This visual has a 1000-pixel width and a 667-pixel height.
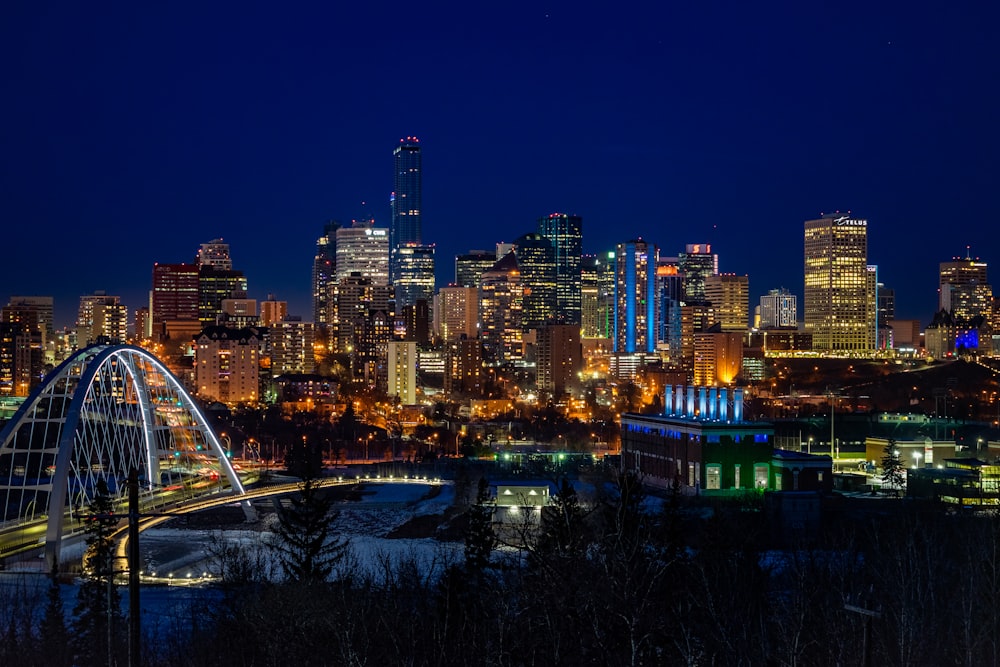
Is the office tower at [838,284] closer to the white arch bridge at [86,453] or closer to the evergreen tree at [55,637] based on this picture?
the white arch bridge at [86,453]

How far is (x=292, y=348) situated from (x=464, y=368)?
23.3 metres

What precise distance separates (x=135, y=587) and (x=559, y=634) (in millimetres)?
4285

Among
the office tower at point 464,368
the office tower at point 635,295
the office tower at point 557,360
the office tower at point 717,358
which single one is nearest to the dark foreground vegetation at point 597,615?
the office tower at point 464,368

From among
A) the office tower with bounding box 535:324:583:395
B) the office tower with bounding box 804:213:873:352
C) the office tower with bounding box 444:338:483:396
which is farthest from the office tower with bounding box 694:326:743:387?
the office tower with bounding box 804:213:873:352

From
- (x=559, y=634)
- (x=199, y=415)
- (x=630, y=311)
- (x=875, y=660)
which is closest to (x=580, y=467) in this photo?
(x=199, y=415)

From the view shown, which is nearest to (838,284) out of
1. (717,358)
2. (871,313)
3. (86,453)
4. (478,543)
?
(871,313)

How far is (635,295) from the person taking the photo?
185m

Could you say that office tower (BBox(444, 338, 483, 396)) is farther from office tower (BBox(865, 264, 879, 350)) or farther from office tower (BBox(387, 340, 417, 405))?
office tower (BBox(865, 264, 879, 350))

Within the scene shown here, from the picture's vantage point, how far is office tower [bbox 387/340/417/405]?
128 metres

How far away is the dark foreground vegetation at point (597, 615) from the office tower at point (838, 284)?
15449 centimetres

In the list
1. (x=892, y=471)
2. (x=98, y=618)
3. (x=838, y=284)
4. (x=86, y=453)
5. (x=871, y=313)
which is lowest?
(x=98, y=618)

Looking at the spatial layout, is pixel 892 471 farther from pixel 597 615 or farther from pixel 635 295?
pixel 635 295

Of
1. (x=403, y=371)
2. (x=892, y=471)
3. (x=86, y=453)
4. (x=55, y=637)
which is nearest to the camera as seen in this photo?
(x=55, y=637)

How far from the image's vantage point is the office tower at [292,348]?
481 feet
